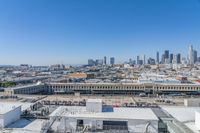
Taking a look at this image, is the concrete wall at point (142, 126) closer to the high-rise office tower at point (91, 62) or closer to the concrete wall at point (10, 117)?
the concrete wall at point (10, 117)

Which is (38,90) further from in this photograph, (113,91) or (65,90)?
(113,91)

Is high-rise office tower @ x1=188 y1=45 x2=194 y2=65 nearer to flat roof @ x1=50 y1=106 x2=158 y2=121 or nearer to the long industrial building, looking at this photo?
the long industrial building

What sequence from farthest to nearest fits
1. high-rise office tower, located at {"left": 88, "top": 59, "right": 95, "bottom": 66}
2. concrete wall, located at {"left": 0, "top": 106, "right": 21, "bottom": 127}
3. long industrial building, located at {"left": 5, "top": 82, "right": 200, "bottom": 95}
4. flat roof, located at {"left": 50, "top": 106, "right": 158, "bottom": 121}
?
high-rise office tower, located at {"left": 88, "top": 59, "right": 95, "bottom": 66} → long industrial building, located at {"left": 5, "top": 82, "right": 200, "bottom": 95} → flat roof, located at {"left": 50, "top": 106, "right": 158, "bottom": 121} → concrete wall, located at {"left": 0, "top": 106, "right": 21, "bottom": 127}

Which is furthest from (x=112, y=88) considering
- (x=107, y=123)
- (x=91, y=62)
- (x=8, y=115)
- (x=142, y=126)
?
(x=91, y=62)

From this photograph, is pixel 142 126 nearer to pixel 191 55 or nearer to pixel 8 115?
pixel 8 115

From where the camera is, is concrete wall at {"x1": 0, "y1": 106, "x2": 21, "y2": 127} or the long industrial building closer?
concrete wall at {"x1": 0, "y1": 106, "x2": 21, "y2": 127}

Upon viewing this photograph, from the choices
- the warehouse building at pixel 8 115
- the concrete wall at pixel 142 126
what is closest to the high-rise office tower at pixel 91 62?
the warehouse building at pixel 8 115

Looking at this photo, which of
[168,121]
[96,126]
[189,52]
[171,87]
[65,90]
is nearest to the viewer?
[96,126]

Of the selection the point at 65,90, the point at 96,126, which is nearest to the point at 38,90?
the point at 65,90

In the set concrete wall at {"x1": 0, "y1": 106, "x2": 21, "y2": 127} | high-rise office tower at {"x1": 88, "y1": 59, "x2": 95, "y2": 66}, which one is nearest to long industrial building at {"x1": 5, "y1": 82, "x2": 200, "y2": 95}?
concrete wall at {"x1": 0, "y1": 106, "x2": 21, "y2": 127}
